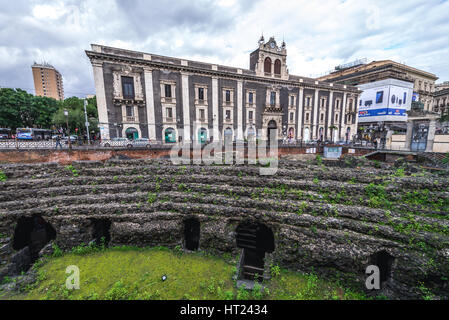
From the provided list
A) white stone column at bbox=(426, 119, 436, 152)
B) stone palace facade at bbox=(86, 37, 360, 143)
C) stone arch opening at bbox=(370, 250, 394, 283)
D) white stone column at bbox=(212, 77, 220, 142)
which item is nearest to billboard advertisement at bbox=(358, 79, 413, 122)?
stone palace facade at bbox=(86, 37, 360, 143)

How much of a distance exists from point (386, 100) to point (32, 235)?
5182cm

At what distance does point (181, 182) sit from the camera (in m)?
9.94

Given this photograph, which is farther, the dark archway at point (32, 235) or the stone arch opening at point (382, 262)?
the dark archway at point (32, 235)

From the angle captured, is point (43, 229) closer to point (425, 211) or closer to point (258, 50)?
point (425, 211)

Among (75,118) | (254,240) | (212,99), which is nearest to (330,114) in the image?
(212,99)

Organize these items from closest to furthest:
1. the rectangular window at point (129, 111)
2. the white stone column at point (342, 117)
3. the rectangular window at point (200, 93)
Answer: the rectangular window at point (129, 111) < the rectangular window at point (200, 93) < the white stone column at point (342, 117)

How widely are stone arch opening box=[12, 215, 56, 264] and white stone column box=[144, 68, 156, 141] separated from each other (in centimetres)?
1668

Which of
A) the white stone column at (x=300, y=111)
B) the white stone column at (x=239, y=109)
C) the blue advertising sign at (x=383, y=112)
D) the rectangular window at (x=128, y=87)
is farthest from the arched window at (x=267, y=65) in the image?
the blue advertising sign at (x=383, y=112)

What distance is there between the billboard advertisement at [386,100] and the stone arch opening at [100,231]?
47466 millimetres

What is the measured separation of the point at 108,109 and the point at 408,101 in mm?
55046

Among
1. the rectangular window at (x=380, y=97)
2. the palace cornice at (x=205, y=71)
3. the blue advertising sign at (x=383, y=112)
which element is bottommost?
the blue advertising sign at (x=383, y=112)

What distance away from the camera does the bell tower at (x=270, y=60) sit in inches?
1173

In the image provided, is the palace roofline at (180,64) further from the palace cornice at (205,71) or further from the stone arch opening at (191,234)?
the stone arch opening at (191,234)

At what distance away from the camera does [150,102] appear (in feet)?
81.5
